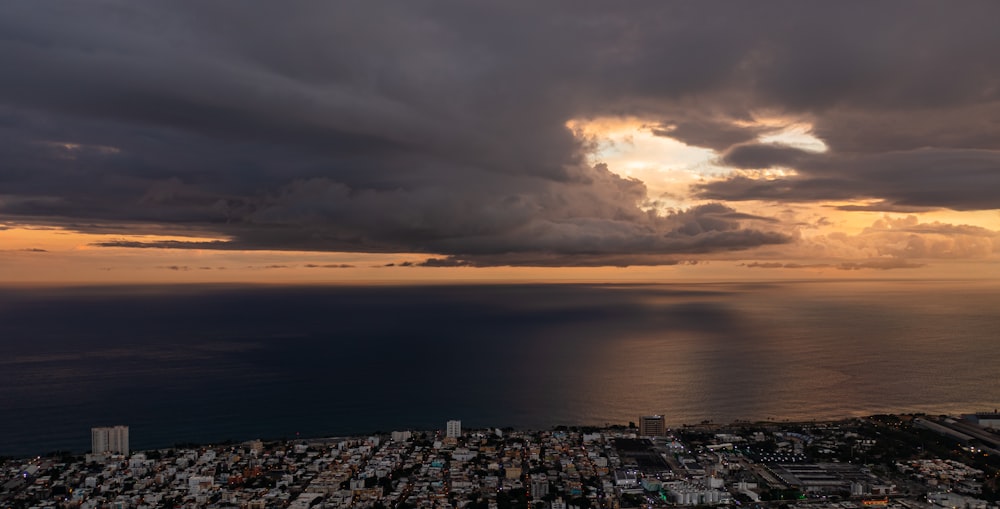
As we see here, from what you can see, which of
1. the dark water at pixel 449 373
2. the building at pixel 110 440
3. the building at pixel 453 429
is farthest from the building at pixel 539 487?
the building at pixel 110 440

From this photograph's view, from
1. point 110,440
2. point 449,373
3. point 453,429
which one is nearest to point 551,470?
point 453,429

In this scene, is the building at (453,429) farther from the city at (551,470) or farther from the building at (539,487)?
the building at (539,487)

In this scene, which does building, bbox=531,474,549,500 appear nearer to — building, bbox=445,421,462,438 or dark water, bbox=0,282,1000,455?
building, bbox=445,421,462,438

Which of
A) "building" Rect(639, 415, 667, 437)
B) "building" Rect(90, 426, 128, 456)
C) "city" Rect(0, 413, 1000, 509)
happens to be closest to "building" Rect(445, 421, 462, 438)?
"city" Rect(0, 413, 1000, 509)

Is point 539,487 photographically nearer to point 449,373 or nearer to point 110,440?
point 110,440

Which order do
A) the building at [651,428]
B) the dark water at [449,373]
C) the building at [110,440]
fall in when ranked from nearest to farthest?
the building at [110,440], the building at [651,428], the dark water at [449,373]

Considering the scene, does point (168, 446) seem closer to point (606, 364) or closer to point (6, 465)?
point (6, 465)

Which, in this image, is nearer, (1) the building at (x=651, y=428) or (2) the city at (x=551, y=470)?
(2) the city at (x=551, y=470)
